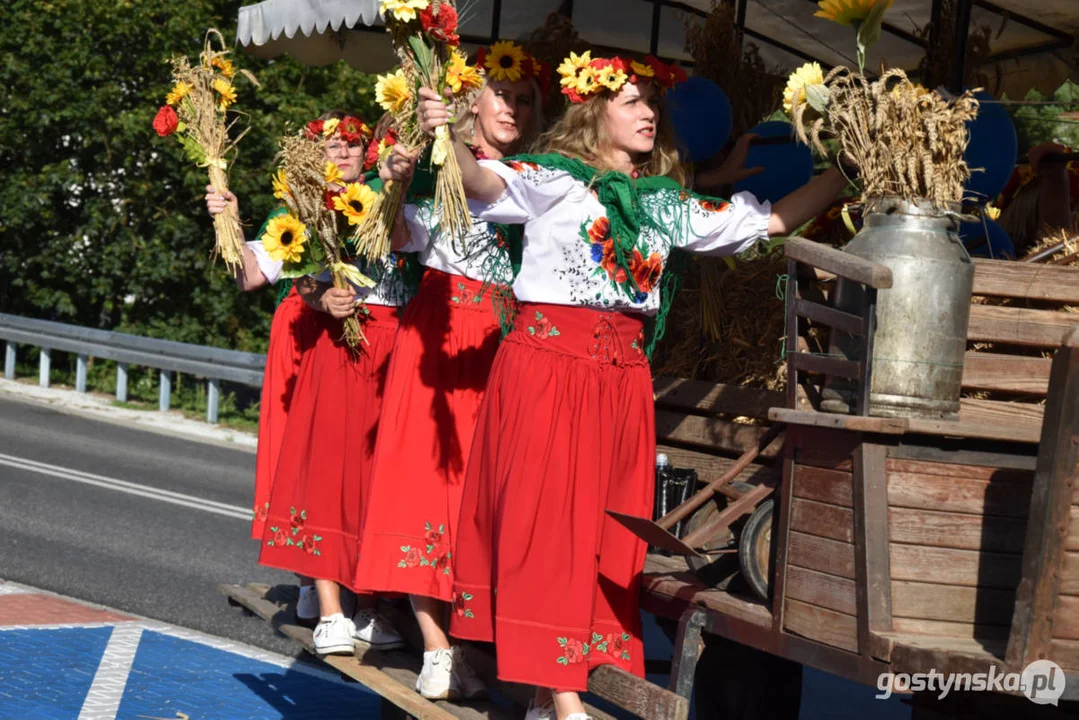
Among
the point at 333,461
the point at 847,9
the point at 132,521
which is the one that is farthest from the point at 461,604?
the point at 132,521

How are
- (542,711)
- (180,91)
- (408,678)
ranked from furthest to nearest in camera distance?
(180,91)
(408,678)
(542,711)

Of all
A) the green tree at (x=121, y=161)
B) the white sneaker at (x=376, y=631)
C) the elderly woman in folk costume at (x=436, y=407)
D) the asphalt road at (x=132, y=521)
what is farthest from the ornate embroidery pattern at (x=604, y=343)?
the green tree at (x=121, y=161)

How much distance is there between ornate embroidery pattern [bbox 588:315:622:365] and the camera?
4141mm

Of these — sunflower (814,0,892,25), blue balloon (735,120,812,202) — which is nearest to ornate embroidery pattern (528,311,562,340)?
sunflower (814,0,892,25)

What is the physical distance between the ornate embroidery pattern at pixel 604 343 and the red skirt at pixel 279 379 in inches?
84.3

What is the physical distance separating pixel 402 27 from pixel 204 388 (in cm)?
1274

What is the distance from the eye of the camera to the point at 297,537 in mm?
5418

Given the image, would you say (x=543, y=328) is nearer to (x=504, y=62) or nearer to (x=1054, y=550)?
(x=504, y=62)

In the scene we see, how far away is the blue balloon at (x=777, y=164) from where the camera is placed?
5.68 m

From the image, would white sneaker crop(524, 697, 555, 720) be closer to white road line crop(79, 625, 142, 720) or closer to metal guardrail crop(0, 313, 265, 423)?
white road line crop(79, 625, 142, 720)

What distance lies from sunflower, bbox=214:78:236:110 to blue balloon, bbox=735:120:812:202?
202cm

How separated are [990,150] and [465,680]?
2657 mm

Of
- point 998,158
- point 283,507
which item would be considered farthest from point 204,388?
point 998,158

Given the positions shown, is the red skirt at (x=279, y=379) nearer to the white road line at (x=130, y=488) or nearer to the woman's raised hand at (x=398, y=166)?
the woman's raised hand at (x=398, y=166)
